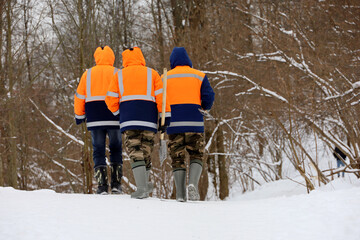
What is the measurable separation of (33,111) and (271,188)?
9772 mm

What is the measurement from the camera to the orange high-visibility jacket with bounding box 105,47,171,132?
183 inches

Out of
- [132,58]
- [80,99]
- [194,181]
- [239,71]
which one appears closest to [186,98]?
[132,58]

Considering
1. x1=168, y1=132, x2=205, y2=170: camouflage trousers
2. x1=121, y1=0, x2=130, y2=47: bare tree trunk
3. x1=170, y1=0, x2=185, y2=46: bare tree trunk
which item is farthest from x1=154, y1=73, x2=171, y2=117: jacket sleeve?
x1=121, y1=0, x2=130, y2=47: bare tree trunk

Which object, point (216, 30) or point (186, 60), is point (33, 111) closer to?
point (216, 30)

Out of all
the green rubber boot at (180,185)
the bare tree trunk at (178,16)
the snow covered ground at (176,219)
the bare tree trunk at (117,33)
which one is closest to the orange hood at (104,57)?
the green rubber boot at (180,185)

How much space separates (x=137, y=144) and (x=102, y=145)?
0.74m

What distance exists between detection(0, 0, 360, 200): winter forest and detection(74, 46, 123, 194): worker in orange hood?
212cm

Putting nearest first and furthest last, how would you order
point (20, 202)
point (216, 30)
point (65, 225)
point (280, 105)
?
point (65, 225) < point (20, 202) < point (280, 105) < point (216, 30)

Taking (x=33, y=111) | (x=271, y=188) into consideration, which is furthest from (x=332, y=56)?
(x=33, y=111)

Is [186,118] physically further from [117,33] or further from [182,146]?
[117,33]

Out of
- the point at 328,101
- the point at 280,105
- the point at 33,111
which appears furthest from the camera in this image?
the point at 33,111

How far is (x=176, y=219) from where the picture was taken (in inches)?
133

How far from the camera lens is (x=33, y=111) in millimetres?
15398

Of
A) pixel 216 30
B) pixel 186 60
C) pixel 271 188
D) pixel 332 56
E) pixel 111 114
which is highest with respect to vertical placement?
pixel 216 30
